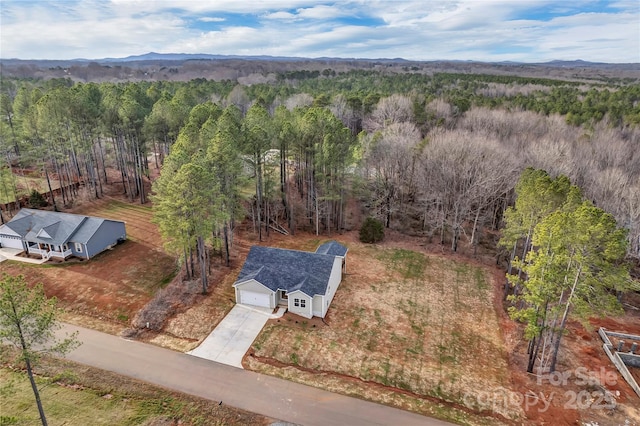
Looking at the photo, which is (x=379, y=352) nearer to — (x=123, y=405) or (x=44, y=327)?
(x=123, y=405)

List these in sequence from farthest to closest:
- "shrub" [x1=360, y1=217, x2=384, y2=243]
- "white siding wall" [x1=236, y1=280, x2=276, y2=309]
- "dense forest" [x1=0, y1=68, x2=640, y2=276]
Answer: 1. "shrub" [x1=360, y1=217, x2=384, y2=243]
2. "dense forest" [x1=0, y1=68, x2=640, y2=276]
3. "white siding wall" [x1=236, y1=280, x2=276, y2=309]

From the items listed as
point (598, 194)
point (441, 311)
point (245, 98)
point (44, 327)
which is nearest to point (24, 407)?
point (44, 327)

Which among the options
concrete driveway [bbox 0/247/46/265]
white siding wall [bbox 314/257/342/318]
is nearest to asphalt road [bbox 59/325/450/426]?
white siding wall [bbox 314/257/342/318]

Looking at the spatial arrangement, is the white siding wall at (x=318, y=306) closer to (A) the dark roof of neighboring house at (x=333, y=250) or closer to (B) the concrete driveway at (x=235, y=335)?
(B) the concrete driveway at (x=235, y=335)

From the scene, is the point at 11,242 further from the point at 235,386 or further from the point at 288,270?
the point at 235,386

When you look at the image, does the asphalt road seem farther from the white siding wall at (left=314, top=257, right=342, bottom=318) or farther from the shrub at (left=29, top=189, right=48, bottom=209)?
the shrub at (left=29, top=189, right=48, bottom=209)

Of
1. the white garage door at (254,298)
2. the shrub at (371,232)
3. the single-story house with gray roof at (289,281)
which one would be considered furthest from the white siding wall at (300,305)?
the shrub at (371,232)

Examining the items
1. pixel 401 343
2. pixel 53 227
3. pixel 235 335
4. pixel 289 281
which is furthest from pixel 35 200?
pixel 401 343
